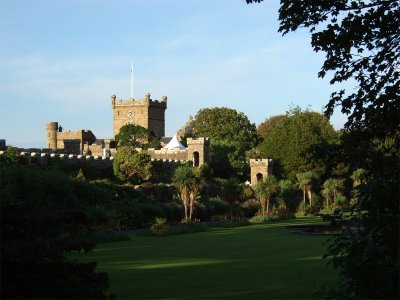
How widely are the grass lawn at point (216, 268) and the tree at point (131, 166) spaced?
20318mm

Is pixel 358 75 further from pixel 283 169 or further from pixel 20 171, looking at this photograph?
pixel 283 169

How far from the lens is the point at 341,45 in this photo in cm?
1034

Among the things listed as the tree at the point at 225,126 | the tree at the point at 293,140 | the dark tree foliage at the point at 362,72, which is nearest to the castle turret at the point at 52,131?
the tree at the point at 225,126

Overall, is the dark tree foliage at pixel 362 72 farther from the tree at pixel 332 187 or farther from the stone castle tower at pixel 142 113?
the stone castle tower at pixel 142 113

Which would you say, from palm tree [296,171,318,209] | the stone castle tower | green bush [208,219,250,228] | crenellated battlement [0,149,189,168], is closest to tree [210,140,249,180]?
crenellated battlement [0,149,189,168]

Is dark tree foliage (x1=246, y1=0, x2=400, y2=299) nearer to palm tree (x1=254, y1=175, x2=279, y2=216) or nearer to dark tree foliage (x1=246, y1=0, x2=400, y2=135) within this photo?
dark tree foliage (x1=246, y1=0, x2=400, y2=135)

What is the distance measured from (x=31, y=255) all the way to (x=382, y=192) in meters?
4.80

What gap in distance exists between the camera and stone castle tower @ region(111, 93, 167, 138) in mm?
91562

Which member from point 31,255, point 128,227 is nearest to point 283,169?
point 128,227

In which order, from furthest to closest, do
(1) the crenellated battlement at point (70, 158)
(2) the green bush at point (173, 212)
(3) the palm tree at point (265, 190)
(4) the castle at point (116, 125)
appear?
(4) the castle at point (116, 125) < (3) the palm tree at point (265, 190) < (1) the crenellated battlement at point (70, 158) < (2) the green bush at point (173, 212)

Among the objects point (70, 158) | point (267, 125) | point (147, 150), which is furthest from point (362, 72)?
point (267, 125)

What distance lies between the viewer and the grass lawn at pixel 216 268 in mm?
11578

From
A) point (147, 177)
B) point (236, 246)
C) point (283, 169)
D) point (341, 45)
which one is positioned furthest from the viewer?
point (283, 169)

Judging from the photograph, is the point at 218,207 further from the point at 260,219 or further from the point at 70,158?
the point at 70,158
